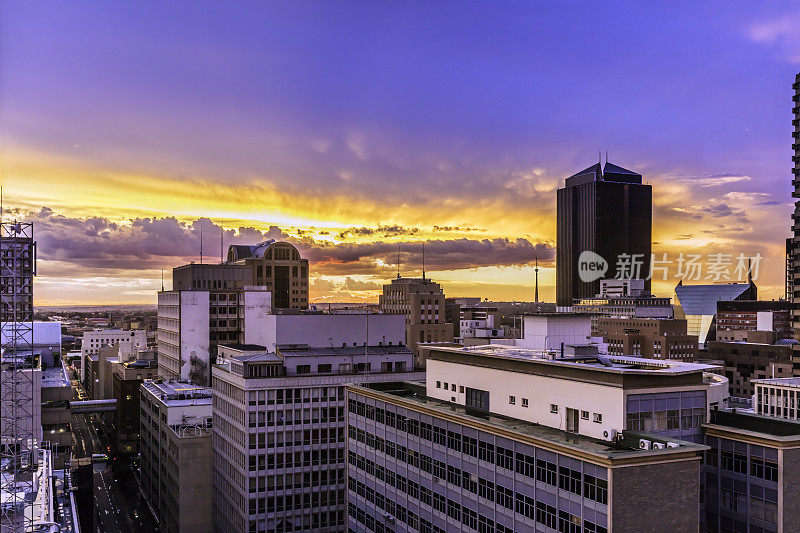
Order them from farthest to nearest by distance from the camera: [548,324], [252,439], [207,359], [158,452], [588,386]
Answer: [207,359]
[158,452]
[252,439]
[548,324]
[588,386]

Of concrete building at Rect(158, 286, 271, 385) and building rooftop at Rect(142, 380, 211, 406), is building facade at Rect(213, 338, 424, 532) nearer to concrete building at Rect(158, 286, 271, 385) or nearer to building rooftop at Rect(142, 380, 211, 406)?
building rooftop at Rect(142, 380, 211, 406)

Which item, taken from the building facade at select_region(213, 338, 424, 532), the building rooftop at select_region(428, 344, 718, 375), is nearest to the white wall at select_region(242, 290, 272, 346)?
the building facade at select_region(213, 338, 424, 532)

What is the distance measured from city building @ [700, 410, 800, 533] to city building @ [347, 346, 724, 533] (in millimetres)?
2567

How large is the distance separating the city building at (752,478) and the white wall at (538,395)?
295 inches

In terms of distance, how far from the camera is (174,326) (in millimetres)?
169125

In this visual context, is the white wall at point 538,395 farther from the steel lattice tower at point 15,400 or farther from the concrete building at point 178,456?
the concrete building at point 178,456

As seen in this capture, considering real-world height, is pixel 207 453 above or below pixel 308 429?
below

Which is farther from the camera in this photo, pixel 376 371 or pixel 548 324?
pixel 376 371

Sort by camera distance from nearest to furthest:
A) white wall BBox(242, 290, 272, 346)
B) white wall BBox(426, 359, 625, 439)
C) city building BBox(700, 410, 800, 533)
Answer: city building BBox(700, 410, 800, 533) → white wall BBox(426, 359, 625, 439) → white wall BBox(242, 290, 272, 346)

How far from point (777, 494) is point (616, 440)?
11.4 m

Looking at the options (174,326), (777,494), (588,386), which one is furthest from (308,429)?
(174,326)

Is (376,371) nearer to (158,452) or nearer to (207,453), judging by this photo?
(207,453)

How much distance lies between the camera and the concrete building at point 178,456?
118 m

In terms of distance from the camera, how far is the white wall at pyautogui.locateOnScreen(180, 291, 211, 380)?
16438 cm
